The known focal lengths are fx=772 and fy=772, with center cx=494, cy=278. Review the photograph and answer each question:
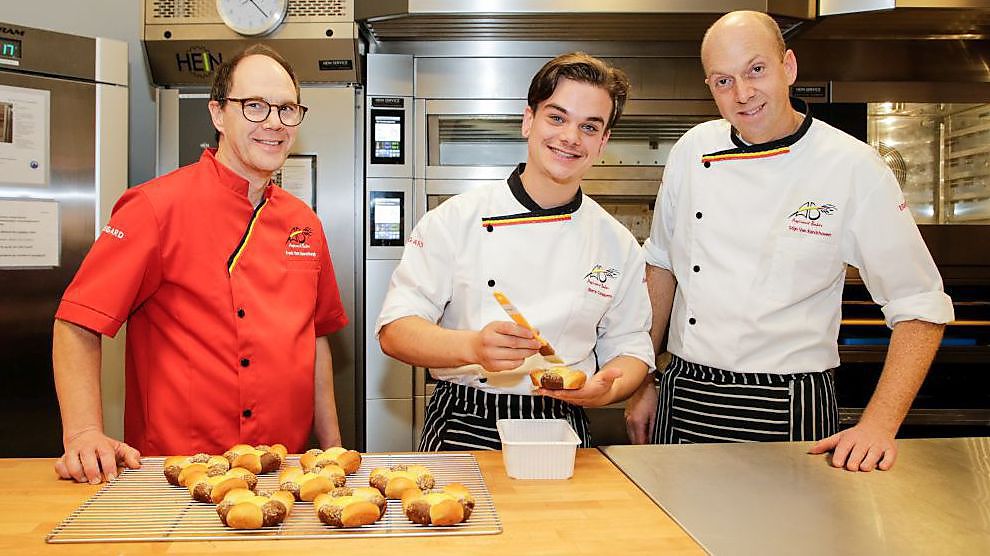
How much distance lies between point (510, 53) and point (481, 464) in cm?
206

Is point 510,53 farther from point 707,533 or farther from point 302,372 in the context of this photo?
point 707,533

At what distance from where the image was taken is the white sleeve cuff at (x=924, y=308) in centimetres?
171

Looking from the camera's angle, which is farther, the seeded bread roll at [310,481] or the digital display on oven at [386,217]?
the digital display on oven at [386,217]

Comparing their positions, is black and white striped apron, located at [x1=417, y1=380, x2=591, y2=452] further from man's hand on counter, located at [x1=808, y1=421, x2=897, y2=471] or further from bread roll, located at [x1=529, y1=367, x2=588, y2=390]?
man's hand on counter, located at [x1=808, y1=421, x2=897, y2=471]

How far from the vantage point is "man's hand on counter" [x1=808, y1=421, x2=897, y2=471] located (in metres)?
1.46

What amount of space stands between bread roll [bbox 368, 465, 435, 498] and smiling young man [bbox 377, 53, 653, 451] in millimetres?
408

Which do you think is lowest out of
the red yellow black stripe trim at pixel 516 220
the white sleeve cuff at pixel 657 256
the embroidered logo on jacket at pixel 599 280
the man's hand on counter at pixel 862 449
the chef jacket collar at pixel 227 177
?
the man's hand on counter at pixel 862 449

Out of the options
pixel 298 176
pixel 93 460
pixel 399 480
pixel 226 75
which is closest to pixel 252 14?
pixel 298 176

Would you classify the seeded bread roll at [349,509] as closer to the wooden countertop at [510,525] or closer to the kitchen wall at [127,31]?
the wooden countertop at [510,525]

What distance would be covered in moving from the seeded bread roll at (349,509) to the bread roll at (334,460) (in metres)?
0.18

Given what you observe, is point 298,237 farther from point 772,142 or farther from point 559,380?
point 772,142

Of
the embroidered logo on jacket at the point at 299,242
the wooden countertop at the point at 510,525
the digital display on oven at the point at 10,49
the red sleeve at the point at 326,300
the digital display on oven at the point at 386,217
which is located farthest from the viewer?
the digital display on oven at the point at 386,217

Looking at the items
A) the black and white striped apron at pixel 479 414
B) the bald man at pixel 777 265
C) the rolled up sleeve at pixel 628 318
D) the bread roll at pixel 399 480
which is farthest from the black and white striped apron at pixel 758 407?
the bread roll at pixel 399 480

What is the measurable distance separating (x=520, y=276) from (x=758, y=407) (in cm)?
64
